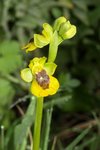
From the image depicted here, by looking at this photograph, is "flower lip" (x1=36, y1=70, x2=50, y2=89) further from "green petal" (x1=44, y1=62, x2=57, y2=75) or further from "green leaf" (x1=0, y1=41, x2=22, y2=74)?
"green leaf" (x1=0, y1=41, x2=22, y2=74)

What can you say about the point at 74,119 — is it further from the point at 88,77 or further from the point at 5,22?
the point at 5,22

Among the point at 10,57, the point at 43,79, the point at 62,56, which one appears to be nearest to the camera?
the point at 43,79

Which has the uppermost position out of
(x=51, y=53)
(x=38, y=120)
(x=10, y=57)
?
(x=10, y=57)

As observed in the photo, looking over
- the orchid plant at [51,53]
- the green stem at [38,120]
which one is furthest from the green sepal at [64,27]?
the green stem at [38,120]

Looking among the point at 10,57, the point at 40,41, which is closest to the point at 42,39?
the point at 40,41

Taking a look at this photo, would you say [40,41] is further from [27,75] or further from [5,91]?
[5,91]

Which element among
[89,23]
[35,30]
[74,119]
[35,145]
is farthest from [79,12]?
[35,145]
